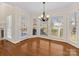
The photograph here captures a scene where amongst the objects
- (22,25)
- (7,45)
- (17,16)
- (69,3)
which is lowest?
(7,45)

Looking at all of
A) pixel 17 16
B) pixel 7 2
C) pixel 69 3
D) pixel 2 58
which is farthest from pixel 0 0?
pixel 69 3

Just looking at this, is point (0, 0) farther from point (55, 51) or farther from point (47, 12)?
point (55, 51)

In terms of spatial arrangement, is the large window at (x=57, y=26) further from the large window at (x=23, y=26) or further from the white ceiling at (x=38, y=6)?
the large window at (x=23, y=26)

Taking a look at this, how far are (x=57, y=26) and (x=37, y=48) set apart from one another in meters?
0.45

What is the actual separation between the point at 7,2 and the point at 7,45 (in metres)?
0.65

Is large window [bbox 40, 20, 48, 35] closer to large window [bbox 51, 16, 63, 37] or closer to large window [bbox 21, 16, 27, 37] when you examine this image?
large window [bbox 51, 16, 63, 37]

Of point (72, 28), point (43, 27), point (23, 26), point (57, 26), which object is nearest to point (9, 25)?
point (23, 26)

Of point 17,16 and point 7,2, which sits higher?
point 7,2

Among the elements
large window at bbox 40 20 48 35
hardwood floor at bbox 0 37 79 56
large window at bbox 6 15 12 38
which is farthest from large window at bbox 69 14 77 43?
large window at bbox 6 15 12 38

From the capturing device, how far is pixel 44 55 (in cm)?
200

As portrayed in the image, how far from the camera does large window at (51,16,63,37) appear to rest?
Result: 6.43 ft

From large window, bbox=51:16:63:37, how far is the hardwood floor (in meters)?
0.13

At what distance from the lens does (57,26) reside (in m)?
1.97

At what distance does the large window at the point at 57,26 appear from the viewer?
1960 millimetres
